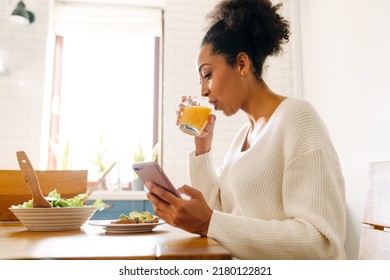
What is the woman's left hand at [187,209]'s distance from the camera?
72cm

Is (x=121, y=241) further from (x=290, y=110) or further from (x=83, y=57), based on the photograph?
(x=83, y=57)

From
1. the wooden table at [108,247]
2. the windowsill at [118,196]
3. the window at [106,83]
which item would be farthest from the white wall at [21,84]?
the wooden table at [108,247]

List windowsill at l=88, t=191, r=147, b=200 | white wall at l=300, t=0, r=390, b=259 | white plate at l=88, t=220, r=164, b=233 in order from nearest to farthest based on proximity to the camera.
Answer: white plate at l=88, t=220, r=164, b=233 < white wall at l=300, t=0, r=390, b=259 < windowsill at l=88, t=191, r=147, b=200

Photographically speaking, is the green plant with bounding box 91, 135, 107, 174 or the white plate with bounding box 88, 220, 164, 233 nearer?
the white plate with bounding box 88, 220, 164, 233

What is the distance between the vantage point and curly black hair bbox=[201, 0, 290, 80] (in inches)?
41.3

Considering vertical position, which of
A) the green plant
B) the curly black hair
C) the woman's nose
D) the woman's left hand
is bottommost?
the woman's left hand

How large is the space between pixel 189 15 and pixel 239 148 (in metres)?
1.67

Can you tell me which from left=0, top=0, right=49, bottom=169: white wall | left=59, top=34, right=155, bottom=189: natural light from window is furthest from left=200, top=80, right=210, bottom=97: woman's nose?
left=0, top=0, right=49, bottom=169: white wall

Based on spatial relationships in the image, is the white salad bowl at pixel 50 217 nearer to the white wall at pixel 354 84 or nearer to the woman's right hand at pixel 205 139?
the woman's right hand at pixel 205 139

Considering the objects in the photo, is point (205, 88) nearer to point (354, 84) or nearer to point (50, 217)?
point (50, 217)

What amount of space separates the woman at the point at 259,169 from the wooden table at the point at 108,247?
0.25 feet

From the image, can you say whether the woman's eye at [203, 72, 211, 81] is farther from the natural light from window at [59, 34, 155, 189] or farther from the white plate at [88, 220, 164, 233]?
the natural light from window at [59, 34, 155, 189]

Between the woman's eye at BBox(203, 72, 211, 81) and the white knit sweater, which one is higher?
the woman's eye at BBox(203, 72, 211, 81)

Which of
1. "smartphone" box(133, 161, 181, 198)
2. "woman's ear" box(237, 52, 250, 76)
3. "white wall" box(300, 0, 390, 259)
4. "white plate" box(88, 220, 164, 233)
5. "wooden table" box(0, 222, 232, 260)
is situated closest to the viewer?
"wooden table" box(0, 222, 232, 260)
